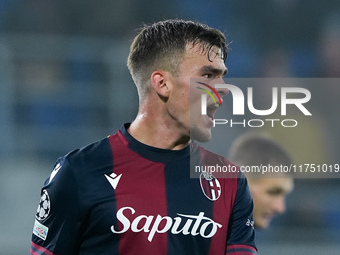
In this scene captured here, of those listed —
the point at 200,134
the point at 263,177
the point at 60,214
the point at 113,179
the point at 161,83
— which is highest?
the point at 263,177

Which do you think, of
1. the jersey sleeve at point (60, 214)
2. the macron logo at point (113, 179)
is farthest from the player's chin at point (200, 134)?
the jersey sleeve at point (60, 214)

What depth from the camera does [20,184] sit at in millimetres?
5164

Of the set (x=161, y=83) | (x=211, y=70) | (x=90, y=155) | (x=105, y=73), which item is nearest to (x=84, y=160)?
(x=90, y=155)

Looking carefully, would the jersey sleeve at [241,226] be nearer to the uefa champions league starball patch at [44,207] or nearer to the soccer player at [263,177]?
the uefa champions league starball patch at [44,207]

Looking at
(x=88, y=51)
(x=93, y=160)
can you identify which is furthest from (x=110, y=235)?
(x=88, y=51)

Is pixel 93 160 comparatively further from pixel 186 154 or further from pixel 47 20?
pixel 47 20

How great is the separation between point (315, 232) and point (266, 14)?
2.02 meters

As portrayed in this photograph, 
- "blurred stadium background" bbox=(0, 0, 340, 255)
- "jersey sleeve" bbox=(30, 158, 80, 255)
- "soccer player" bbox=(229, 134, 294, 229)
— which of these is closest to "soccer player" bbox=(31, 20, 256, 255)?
"jersey sleeve" bbox=(30, 158, 80, 255)

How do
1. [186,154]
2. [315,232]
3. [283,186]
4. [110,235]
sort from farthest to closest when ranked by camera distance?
[315,232] < [283,186] < [186,154] < [110,235]

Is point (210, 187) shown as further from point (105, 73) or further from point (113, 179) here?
point (105, 73)

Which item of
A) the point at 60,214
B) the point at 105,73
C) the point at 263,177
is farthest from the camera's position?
the point at 105,73

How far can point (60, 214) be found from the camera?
6.57 ft

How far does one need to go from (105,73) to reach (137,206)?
352 centimetres

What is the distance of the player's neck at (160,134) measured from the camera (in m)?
2.16
